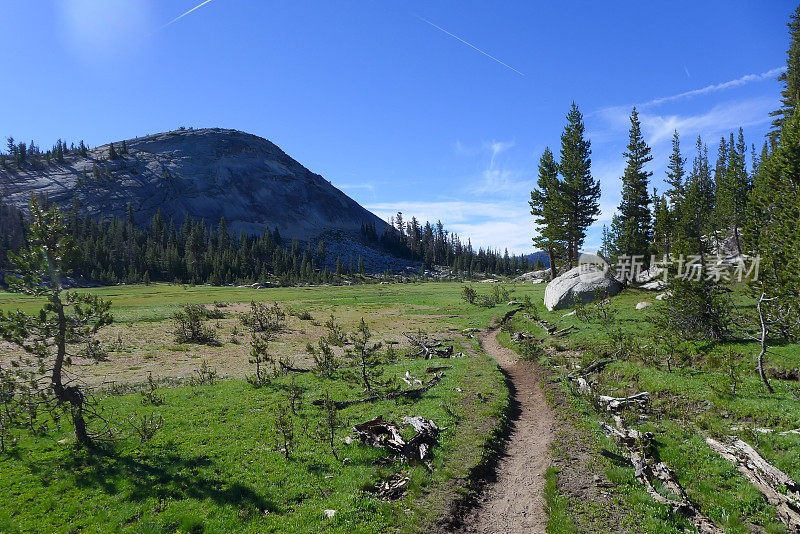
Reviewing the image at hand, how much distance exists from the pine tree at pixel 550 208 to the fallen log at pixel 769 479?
46.9 meters

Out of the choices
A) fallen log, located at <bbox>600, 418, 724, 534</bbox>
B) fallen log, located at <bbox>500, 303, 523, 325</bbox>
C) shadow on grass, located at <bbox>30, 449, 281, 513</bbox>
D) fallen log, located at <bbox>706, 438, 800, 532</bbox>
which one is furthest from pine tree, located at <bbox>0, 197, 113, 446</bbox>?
fallen log, located at <bbox>500, 303, 523, 325</bbox>

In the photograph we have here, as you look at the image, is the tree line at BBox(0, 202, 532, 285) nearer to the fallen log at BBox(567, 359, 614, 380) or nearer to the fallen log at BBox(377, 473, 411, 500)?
the fallen log at BBox(567, 359, 614, 380)

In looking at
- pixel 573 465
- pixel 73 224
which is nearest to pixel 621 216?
pixel 573 465

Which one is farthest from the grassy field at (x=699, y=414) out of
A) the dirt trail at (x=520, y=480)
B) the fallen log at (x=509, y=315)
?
the fallen log at (x=509, y=315)

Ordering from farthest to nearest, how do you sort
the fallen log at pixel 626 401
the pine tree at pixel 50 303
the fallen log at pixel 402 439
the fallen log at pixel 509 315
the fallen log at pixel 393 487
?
1. the fallen log at pixel 509 315
2. the fallen log at pixel 626 401
3. the fallen log at pixel 402 439
4. the pine tree at pixel 50 303
5. the fallen log at pixel 393 487

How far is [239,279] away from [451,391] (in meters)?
122

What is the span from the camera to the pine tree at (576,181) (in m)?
54.1

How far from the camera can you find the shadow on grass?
11.4 metres

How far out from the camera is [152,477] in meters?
12.6

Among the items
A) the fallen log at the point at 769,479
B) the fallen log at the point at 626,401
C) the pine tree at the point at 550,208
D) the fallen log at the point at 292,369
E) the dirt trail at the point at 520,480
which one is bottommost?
the fallen log at the point at 292,369

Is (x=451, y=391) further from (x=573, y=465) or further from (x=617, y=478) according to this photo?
(x=617, y=478)

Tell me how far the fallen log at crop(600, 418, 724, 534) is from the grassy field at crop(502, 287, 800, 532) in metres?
0.28

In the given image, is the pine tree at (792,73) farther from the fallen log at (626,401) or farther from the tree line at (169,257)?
the tree line at (169,257)

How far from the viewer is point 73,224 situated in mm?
148500
